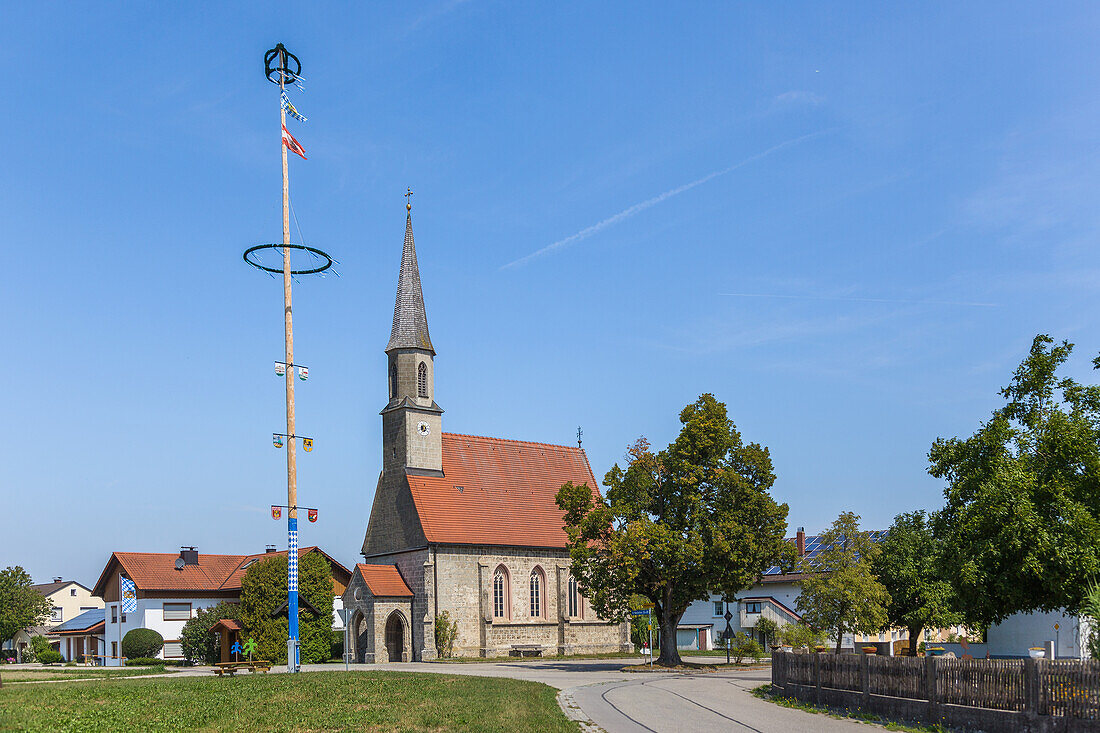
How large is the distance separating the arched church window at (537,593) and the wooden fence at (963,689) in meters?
36.4

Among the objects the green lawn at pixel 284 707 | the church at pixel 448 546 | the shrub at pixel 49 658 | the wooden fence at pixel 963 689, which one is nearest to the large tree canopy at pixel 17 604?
the shrub at pixel 49 658

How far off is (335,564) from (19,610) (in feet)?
107

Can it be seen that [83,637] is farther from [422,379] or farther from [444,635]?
[422,379]

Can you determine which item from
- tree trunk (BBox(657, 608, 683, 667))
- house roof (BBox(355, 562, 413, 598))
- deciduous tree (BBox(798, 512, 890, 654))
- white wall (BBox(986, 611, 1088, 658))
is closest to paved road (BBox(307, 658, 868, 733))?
deciduous tree (BBox(798, 512, 890, 654))

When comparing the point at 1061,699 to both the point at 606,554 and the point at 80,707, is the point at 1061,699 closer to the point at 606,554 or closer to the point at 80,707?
the point at 80,707

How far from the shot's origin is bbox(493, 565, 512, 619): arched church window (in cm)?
5756

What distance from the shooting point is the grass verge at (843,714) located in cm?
1812

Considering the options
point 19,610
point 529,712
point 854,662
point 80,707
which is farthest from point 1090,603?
point 19,610

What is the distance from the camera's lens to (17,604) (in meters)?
76.5

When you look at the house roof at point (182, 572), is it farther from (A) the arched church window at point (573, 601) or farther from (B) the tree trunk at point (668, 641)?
(B) the tree trunk at point (668, 641)

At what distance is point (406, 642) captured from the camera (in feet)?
178

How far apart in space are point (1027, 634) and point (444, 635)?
97.2 feet

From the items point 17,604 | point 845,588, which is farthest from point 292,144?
point 17,604

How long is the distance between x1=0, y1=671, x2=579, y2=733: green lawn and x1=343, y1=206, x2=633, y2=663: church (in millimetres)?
28601
